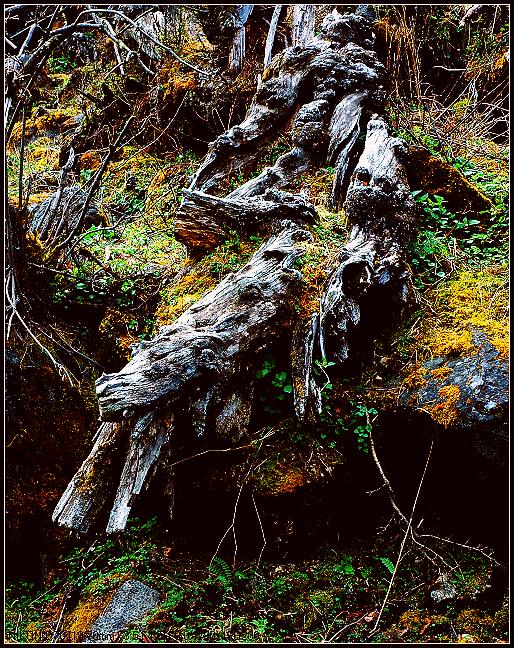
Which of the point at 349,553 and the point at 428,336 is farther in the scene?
the point at 428,336

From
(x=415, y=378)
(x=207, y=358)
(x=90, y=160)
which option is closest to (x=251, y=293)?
(x=207, y=358)

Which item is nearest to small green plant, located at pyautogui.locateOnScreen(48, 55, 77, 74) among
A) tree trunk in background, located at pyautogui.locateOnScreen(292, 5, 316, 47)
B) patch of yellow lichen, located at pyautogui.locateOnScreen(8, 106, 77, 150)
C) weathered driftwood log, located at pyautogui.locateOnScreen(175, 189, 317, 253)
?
patch of yellow lichen, located at pyautogui.locateOnScreen(8, 106, 77, 150)

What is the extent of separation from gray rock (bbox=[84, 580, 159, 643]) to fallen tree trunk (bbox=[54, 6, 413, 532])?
82 centimetres

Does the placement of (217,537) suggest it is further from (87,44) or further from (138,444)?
(87,44)

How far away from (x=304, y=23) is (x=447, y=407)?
22.6ft

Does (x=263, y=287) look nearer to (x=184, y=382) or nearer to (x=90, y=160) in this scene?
(x=184, y=382)

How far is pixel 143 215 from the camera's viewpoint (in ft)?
22.7

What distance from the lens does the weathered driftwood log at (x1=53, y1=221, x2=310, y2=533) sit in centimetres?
298

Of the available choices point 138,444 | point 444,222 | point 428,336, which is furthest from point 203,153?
point 138,444

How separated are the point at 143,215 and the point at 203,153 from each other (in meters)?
1.79

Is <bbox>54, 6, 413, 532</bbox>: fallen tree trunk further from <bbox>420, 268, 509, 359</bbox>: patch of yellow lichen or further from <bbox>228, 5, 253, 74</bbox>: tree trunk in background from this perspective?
<bbox>228, 5, 253, 74</bbox>: tree trunk in background

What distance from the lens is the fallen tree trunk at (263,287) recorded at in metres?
3.08

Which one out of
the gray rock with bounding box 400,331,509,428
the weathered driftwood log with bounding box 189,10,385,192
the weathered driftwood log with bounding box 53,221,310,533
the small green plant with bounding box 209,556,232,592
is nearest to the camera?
the weathered driftwood log with bounding box 53,221,310,533

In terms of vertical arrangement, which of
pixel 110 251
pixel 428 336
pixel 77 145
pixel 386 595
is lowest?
pixel 386 595
